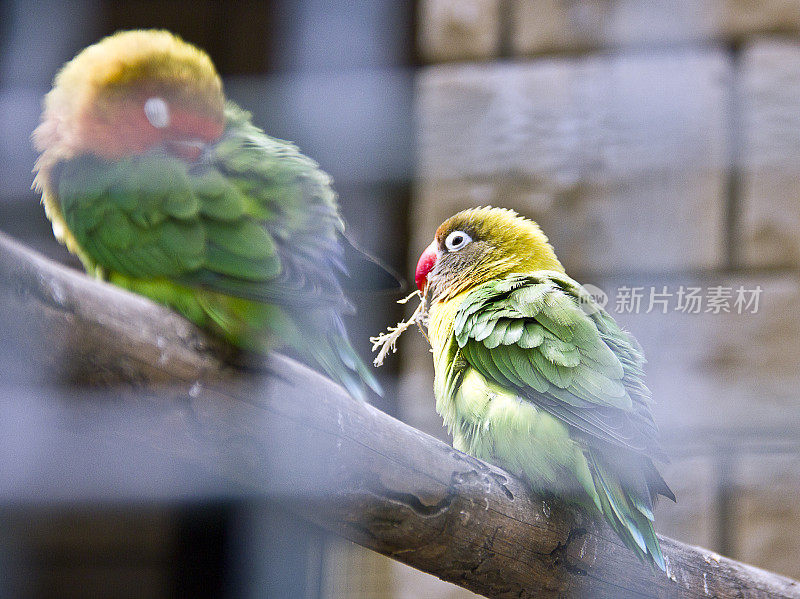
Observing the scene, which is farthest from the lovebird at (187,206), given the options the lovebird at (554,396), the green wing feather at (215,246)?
the lovebird at (554,396)

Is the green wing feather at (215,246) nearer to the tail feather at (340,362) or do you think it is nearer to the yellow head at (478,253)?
the tail feather at (340,362)

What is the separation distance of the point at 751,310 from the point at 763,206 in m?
0.13

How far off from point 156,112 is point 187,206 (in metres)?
0.07

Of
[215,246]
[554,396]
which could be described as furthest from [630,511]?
[215,246]

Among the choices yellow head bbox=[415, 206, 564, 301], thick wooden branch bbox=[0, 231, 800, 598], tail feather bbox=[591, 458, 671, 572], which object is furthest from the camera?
yellow head bbox=[415, 206, 564, 301]

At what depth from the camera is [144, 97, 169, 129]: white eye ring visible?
0.46 meters

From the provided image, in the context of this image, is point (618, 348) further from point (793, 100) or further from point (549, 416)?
point (793, 100)

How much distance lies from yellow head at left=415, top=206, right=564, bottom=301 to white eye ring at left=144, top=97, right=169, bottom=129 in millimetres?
287

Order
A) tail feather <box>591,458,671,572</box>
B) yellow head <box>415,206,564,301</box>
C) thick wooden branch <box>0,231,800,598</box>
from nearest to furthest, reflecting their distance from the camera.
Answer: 1. thick wooden branch <box>0,231,800,598</box>
2. tail feather <box>591,458,671,572</box>
3. yellow head <box>415,206,564,301</box>

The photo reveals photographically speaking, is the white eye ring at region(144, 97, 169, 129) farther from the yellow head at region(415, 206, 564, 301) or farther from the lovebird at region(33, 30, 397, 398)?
the yellow head at region(415, 206, 564, 301)

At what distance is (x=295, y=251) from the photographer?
0.46 meters

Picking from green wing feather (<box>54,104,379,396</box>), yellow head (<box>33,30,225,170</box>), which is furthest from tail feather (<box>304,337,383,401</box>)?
yellow head (<box>33,30,225,170</box>)

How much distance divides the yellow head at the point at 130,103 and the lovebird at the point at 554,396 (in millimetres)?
256

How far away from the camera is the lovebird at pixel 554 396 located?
534 millimetres
